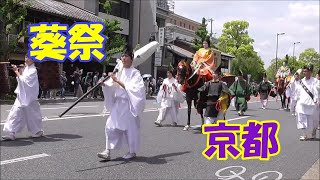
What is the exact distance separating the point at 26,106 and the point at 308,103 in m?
6.11

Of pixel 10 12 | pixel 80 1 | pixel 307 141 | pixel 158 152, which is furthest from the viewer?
pixel 10 12

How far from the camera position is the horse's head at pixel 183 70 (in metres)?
8.89

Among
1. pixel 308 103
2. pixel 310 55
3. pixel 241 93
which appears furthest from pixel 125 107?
pixel 241 93

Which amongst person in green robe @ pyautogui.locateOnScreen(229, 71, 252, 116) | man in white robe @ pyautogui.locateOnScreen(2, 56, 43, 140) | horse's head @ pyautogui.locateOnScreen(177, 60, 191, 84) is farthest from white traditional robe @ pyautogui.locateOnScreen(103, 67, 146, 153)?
person in green robe @ pyautogui.locateOnScreen(229, 71, 252, 116)

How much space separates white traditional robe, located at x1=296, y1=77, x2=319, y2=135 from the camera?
8.62m

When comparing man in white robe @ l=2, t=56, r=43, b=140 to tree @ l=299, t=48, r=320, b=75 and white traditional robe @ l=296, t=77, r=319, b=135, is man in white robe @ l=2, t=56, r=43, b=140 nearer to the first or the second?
tree @ l=299, t=48, r=320, b=75

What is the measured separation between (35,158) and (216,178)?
2959 mm

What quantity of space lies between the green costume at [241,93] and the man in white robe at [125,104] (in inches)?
398

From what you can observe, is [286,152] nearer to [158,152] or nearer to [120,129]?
[158,152]

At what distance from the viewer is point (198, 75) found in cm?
950

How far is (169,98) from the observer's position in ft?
37.9

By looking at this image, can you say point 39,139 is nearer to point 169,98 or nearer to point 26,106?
point 26,106

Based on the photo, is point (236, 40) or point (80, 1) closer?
point (236, 40)

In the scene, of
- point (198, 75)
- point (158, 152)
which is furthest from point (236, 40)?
point (198, 75)
